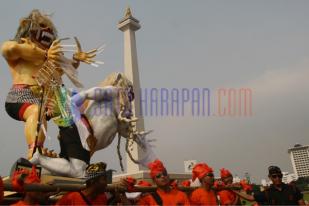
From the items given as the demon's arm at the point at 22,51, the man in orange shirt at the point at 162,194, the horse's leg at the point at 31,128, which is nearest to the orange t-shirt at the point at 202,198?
the man in orange shirt at the point at 162,194

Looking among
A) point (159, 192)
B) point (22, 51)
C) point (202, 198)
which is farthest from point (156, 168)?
point (22, 51)

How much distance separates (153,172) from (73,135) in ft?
6.64

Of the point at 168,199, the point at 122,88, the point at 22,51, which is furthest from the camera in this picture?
the point at 122,88

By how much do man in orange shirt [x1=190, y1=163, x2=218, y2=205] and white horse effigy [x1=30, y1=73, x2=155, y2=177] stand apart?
5.48ft

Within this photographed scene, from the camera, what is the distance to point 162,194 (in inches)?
124

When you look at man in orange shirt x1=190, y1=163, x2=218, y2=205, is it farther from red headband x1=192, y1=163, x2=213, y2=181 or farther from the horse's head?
the horse's head

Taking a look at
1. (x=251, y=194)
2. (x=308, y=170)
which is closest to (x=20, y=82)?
(x=251, y=194)

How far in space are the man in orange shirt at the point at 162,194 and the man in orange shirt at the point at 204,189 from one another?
259 millimetres

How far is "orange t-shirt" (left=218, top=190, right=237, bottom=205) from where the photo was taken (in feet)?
12.8

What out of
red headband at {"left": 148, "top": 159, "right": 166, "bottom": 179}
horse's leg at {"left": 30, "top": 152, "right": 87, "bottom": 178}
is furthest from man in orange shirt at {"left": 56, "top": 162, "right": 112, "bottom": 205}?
horse's leg at {"left": 30, "top": 152, "right": 87, "bottom": 178}

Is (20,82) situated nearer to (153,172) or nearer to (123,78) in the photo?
(123,78)

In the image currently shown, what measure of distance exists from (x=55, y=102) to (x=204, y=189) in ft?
8.34

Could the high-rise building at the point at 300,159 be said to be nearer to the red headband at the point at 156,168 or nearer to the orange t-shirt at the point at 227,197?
the orange t-shirt at the point at 227,197

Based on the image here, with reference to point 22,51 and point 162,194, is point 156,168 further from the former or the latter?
point 22,51
